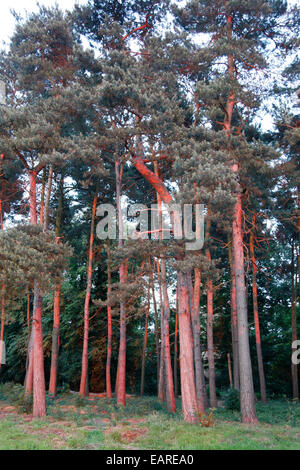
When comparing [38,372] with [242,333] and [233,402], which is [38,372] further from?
[233,402]

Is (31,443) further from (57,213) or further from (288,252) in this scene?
(288,252)

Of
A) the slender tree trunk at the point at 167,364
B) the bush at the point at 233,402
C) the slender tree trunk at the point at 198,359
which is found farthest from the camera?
the bush at the point at 233,402

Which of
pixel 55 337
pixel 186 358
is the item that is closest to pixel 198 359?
pixel 186 358

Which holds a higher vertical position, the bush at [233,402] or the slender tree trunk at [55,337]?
the slender tree trunk at [55,337]

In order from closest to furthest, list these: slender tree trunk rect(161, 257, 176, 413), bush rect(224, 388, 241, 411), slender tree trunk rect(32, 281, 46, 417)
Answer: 1. slender tree trunk rect(32, 281, 46, 417)
2. slender tree trunk rect(161, 257, 176, 413)
3. bush rect(224, 388, 241, 411)

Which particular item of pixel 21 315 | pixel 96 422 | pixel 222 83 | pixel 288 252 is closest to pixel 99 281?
pixel 21 315

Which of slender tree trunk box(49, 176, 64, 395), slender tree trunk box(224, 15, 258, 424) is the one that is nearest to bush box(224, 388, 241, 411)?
slender tree trunk box(224, 15, 258, 424)

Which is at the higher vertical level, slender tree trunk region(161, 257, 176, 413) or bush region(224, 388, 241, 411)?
slender tree trunk region(161, 257, 176, 413)

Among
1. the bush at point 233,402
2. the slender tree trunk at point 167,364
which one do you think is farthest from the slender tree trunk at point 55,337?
the bush at point 233,402

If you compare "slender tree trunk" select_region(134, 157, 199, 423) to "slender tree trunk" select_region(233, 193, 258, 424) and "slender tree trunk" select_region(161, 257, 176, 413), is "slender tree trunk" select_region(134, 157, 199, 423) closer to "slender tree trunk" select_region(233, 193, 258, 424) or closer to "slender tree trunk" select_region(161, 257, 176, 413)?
"slender tree trunk" select_region(233, 193, 258, 424)

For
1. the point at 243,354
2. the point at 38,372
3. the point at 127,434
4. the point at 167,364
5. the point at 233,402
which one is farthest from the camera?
the point at 233,402

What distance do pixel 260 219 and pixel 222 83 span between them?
5405mm

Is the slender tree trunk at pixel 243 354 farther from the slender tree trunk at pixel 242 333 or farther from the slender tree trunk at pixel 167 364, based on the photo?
the slender tree trunk at pixel 167 364

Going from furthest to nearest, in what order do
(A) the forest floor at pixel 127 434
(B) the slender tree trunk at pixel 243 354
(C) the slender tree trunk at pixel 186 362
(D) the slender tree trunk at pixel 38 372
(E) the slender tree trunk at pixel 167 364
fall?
(E) the slender tree trunk at pixel 167 364
(D) the slender tree trunk at pixel 38 372
(B) the slender tree trunk at pixel 243 354
(C) the slender tree trunk at pixel 186 362
(A) the forest floor at pixel 127 434
